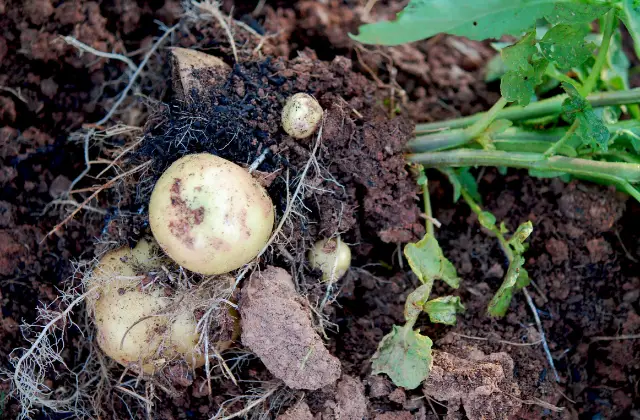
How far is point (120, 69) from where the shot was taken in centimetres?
190

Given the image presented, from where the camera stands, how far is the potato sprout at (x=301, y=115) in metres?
1.53

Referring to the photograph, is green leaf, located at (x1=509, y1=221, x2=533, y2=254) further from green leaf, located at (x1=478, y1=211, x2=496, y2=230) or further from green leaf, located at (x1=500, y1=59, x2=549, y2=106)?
green leaf, located at (x1=500, y1=59, x2=549, y2=106)

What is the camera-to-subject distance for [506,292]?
1.64m

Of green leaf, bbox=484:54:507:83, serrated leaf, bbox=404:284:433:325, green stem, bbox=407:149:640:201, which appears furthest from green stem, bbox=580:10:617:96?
serrated leaf, bbox=404:284:433:325

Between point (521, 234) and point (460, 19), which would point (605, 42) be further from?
point (521, 234)

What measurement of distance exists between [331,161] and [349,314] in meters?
0.49

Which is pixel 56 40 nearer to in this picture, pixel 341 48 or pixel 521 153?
pixel 341 48

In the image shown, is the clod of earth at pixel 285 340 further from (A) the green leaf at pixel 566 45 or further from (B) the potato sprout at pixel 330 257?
(A) the green leaf at pixel 566 45

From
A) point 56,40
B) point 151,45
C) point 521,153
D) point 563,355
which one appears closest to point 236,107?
point 151,45

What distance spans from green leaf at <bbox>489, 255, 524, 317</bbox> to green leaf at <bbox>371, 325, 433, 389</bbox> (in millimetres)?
255

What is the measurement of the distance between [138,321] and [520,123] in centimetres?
133

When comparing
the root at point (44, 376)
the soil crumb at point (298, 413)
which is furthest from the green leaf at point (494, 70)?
the root at point (44, 376)

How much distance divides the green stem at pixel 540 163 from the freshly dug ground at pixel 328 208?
133 mm

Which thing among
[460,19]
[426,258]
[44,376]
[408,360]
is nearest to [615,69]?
[460,19]
